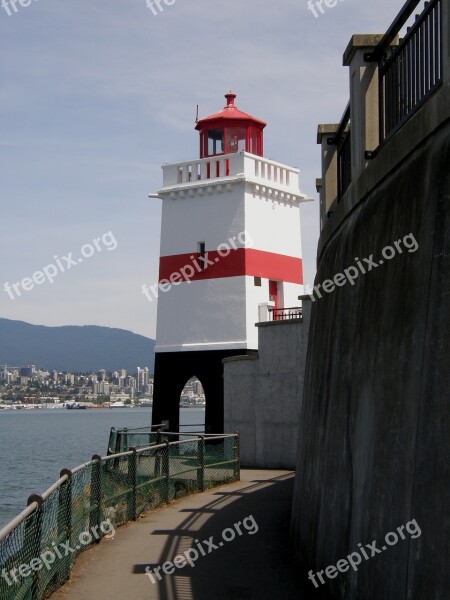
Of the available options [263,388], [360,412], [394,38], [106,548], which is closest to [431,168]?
[360,412]

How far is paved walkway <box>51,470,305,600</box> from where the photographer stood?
10.4 m

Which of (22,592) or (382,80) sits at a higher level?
(382,80)

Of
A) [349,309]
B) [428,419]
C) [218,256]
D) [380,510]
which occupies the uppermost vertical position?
[218,256]

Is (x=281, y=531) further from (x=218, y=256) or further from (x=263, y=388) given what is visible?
(x=218, y=256)

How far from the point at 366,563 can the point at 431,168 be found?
3.36 meters

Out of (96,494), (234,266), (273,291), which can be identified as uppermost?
(234,266)

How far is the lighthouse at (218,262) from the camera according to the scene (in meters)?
34.2

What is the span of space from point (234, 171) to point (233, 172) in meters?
0.06

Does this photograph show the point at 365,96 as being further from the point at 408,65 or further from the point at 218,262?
the point at 218,262

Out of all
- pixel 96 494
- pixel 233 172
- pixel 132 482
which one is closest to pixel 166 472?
pixel 132 482

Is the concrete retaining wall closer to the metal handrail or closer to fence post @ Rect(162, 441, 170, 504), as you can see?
fence post @ Rect(162, 441, 170, 504)

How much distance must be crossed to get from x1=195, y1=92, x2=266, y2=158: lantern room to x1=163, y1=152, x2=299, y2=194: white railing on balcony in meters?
1.40

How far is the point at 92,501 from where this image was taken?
13.3 m

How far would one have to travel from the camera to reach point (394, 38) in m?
10.4
